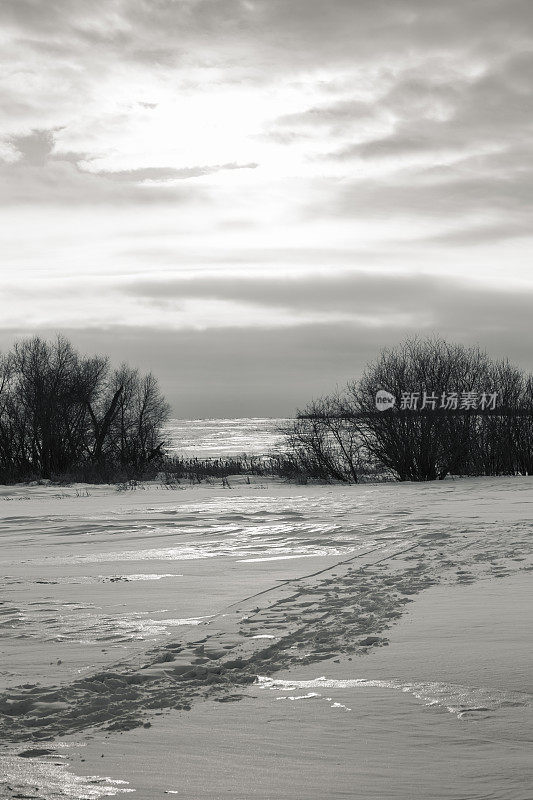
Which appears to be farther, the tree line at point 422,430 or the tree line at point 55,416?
the tree line at point 55,416

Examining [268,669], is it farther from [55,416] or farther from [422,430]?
[55,416]

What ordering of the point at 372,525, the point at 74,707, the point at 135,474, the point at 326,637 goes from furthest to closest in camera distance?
the point at 135,474 < the point at 372,525 < the point at 326,637 < the point at 74,707

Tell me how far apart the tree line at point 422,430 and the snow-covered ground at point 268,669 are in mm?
14979

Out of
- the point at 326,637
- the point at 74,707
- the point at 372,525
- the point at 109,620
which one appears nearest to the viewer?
the point at 74,707

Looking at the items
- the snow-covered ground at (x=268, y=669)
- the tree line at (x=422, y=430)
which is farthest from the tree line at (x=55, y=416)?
the snow-covered ground at (x=268, y=669)

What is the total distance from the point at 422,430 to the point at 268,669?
21.7 m

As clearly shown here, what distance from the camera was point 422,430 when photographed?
26219 mm

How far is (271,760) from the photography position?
3.75 meters

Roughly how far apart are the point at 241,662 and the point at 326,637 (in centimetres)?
84

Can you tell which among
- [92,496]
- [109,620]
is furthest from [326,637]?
[92,496]

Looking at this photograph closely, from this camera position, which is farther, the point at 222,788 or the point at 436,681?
the point at 436,681

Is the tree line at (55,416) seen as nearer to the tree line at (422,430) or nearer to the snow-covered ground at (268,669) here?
the tree line at (422,430)

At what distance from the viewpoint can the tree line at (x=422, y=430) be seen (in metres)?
26.4

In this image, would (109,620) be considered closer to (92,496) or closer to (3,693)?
(3,693)
